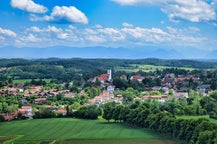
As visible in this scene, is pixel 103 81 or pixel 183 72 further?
pixel 183 72

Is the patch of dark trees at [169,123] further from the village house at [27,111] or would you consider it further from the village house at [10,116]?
the village house at [10,116]

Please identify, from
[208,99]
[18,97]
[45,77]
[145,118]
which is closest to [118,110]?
[145,118]

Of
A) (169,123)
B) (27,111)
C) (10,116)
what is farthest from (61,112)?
→ (169,123)

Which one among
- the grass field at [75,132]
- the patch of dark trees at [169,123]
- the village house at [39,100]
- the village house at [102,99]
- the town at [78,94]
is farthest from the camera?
the village house at [39,100]

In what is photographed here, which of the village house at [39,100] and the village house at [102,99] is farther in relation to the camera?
the village house at [39,100]

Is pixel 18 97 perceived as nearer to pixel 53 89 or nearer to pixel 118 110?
pixel 53 89

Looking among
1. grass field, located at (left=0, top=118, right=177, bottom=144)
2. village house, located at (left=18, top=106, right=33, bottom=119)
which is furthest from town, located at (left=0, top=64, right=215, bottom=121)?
grass field, located at (left=0, top=118, right=177, bottom=144)

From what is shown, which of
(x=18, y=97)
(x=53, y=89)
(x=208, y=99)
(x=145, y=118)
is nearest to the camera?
(x=145, y=118)

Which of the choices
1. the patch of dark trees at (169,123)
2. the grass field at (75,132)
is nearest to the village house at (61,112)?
the grass field at (75,132)

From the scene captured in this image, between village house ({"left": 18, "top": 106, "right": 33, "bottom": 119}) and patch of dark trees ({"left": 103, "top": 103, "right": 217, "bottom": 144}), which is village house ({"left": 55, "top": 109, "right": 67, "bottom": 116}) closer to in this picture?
village house ({"left": 18, "top": 106, "right": 33, "bottom": 119})
